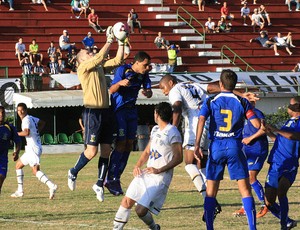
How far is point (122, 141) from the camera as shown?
49.2 ft

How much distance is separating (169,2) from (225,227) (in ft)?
111

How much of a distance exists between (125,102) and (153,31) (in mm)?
28195

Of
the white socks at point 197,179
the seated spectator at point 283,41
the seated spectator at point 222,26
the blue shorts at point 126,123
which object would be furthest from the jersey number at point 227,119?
the seated spectator at point 283,41

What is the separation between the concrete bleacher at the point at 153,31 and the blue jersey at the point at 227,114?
93.1 feet

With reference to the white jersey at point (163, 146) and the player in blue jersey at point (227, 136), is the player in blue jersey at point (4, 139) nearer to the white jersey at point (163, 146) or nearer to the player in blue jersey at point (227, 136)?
the white jersey at point (163, 146)

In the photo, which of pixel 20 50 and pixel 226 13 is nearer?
pixel 20 50

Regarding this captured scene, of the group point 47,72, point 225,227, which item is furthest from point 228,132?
point 47,72

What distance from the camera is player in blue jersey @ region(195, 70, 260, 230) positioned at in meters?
10.6

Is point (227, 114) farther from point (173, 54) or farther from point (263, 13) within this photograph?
point (263, 13)

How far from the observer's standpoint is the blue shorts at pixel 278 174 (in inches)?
446

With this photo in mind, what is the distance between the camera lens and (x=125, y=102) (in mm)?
14812

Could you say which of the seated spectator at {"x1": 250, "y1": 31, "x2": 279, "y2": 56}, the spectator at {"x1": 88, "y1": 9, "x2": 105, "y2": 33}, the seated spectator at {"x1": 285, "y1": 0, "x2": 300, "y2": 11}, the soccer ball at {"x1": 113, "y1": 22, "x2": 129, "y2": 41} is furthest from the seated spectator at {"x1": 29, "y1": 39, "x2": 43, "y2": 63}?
the soccer ball at {"x1": 113, "y1": 22, "x2": 129, "y2": 41}

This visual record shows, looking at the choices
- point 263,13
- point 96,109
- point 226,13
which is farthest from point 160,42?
point 96,109

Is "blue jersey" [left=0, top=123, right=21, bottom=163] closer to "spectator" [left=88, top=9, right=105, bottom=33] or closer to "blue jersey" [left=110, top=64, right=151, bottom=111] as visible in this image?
"blue jersey" [left=110, top=64, right=151, bottom=111]
